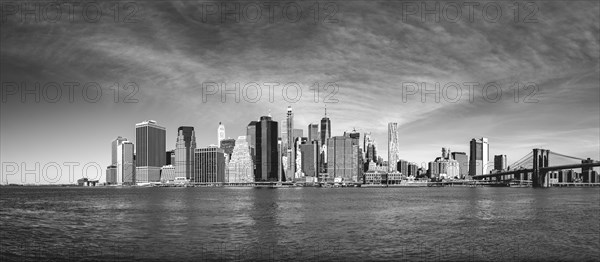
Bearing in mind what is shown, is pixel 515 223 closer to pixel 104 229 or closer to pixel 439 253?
pixel 439 253

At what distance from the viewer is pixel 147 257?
36.6 metres

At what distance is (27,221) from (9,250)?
28.4m

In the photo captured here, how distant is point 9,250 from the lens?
40.8m

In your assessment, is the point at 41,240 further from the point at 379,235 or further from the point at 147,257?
the point at 379,235

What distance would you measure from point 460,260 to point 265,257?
1421 centimetres

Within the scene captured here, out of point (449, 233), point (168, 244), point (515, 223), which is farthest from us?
point (515, 223)

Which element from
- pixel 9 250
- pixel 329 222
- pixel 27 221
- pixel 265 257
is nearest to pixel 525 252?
pixel 265 257

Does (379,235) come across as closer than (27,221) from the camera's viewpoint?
Yes

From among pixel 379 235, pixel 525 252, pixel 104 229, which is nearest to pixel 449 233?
pixel 379 235

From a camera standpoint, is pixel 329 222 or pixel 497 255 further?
pixel 329 222

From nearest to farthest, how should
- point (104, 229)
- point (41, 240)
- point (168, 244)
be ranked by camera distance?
point (168, 244), point (41, 240), point (104, 229)

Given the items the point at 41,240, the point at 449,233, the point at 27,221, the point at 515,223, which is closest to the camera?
the point at 41,240

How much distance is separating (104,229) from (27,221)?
731 inches

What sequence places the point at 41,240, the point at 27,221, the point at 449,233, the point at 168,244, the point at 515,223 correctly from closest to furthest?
1. the point at 168,244
2. the point at 41,240
3. the point at 449,233
4. the point at 515,223
5. the point at 27,221
